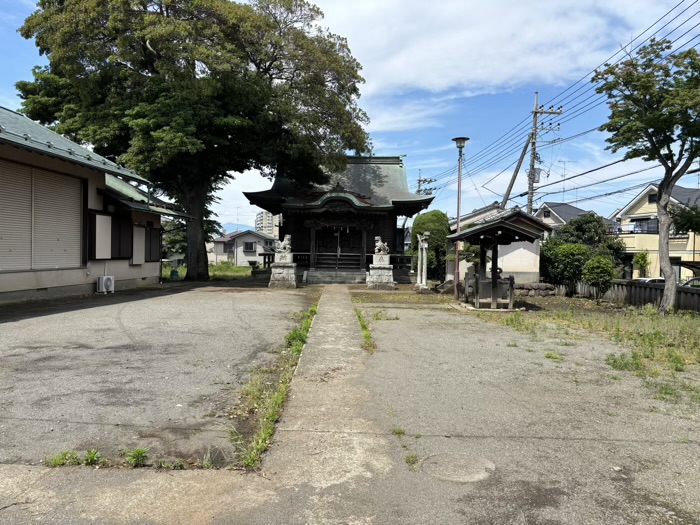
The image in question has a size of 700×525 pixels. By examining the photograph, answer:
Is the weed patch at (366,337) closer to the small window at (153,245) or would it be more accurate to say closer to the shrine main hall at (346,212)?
the shrine main hall at (346,212)

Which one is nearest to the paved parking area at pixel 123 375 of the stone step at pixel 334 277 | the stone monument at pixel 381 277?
the stone monument at pixel 381 277

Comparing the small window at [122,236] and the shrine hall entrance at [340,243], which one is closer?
the small window at [122,236]

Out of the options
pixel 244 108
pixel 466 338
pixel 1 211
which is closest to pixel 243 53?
pixel 244 108

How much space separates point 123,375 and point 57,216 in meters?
10.4

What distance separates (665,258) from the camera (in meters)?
14.1

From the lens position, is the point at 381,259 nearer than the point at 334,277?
Yes

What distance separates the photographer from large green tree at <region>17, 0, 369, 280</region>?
16.7 metres

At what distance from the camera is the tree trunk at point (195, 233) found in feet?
72.3

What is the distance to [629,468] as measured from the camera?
11.0 feet

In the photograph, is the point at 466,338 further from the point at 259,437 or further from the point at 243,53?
the point at 243,53

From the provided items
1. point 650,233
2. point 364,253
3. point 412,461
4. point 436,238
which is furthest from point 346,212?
point 650,233

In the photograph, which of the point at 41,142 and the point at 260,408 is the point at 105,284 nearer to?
the point at 41,142

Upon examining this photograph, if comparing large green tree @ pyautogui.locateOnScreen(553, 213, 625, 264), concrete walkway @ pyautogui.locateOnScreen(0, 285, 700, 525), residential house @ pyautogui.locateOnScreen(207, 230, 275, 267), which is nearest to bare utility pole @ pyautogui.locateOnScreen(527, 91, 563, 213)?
large green tree @ pyautogui.locateOnScreen(553, 213, 625, 264)

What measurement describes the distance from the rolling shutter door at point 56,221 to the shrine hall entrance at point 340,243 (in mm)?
11796
